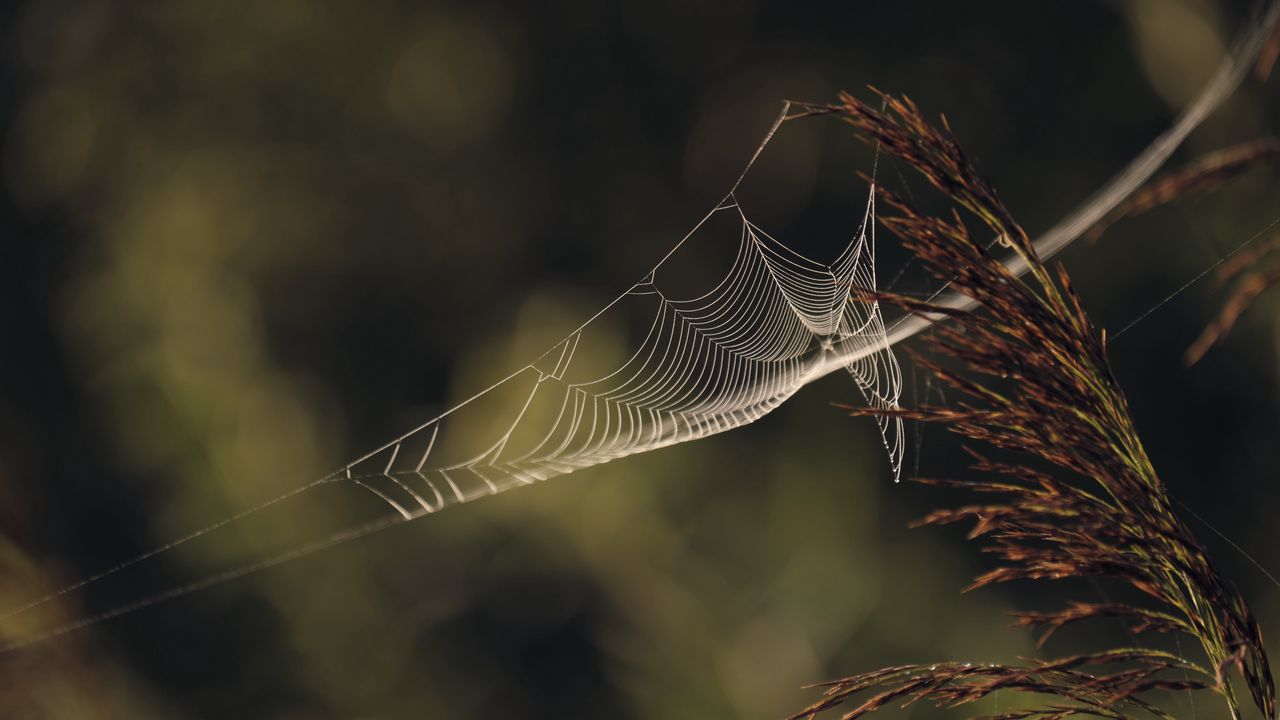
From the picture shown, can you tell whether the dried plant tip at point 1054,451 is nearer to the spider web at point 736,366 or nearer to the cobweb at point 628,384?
the spider web at point 736,366

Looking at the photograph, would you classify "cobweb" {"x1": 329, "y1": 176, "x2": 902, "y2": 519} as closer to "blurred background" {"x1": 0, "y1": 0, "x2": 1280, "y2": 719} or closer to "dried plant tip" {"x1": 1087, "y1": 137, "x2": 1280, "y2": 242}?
"blurred background" {"x1": 0, "y1": 0, "x2": 1280, "y2": 719}

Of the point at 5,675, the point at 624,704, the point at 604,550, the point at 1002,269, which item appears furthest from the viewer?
the point at 624,704

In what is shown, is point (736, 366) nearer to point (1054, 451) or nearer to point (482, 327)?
point (1054, 451)

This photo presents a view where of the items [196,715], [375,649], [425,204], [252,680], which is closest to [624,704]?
[375,649]

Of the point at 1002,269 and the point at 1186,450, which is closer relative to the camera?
the point at 1002,269

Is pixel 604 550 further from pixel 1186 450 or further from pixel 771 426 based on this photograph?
pixel 1186 450

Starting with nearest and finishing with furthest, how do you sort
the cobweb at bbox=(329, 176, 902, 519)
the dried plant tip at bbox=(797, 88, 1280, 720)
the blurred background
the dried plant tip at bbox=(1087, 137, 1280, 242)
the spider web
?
the dried plant tip at bbox=(1087, 137, 1280, 242)
the dried plant tip at bbox=(797, 88, 1280, 720)
the spider web
the cobweb at bbox=(329, 176, 902, 519)
the blurred background

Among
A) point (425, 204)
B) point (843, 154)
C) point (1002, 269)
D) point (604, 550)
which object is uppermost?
point (425, 204)

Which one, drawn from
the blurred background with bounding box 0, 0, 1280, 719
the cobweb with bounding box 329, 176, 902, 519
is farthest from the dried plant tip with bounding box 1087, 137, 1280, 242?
the blurred background with bounding box 0, 0, 1280, 719
